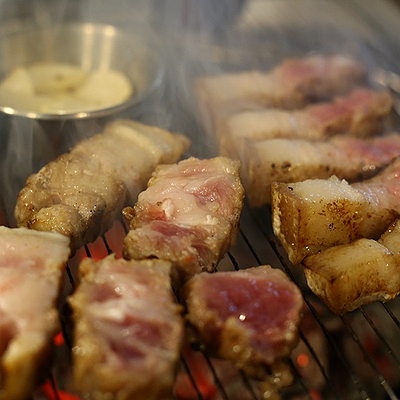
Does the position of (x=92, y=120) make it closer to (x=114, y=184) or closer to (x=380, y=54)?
(x=114, y=184)

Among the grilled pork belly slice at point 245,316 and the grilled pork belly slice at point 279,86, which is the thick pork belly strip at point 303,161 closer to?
the grilled pork belly slice at point 279,86

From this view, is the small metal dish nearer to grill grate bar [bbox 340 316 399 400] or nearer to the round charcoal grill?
the round charcoal grill

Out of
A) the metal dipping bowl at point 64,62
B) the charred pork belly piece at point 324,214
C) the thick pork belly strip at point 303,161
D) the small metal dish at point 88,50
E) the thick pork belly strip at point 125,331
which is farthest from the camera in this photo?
the small metal dish at point 88,50

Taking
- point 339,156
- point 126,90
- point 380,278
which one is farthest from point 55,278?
point 126,90

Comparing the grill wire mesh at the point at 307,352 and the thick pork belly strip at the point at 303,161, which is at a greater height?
the thick pork belly strip at the point at 303,161

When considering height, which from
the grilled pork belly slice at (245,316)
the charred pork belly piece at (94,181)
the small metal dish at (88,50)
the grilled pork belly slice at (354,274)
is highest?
the grilled pork belly slice at (354,274)

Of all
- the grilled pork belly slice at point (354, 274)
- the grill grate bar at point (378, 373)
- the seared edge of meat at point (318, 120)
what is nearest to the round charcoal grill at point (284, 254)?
the grill grate bar at point (378, 373)
